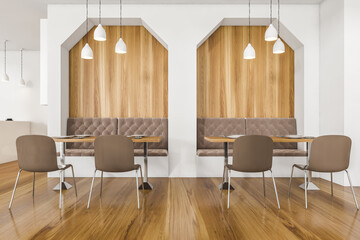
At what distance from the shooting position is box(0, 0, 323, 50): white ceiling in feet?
13.9

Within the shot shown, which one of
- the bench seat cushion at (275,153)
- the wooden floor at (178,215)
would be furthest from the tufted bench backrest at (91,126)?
the bench seat cushion at (275,153)

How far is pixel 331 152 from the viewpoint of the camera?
260 cm

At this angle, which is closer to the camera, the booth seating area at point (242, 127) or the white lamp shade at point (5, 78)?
the booth seating area at point (242, 127)

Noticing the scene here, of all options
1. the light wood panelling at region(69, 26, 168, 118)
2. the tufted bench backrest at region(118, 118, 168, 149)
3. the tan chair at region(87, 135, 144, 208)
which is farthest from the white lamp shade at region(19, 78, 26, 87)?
the tan chair at region(87, 135, 144, 208)

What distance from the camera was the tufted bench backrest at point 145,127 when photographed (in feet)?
14.7

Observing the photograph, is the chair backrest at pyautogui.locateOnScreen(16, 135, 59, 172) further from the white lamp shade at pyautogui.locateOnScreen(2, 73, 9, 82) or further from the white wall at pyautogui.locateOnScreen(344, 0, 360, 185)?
the white lamp shade at pyautogui.locateOnScreen(2, 73, 9, 82)

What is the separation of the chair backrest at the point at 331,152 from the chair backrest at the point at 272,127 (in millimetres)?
1850

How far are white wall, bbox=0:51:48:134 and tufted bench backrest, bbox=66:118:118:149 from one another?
3.10m

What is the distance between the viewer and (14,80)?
6910 mm

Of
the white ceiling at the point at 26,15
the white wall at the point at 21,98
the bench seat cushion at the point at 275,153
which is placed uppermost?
the white ceiling at the point at 26,15

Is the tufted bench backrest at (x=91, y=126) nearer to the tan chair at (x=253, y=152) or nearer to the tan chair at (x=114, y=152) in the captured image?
the tan chair at (x=114, y=152)

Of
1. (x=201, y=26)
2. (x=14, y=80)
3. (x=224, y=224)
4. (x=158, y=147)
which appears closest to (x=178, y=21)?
(x=201, y=26)

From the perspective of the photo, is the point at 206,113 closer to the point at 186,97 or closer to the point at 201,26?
the point at 186,97

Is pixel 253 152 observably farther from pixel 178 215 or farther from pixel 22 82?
pixel 22 82
